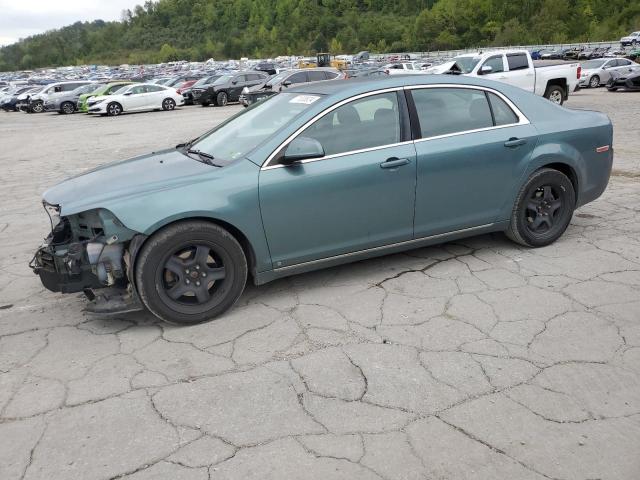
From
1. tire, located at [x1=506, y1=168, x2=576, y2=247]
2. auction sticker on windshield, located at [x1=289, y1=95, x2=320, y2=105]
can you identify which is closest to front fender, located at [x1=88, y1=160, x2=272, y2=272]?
auction sticker on windshield, located at [x1=289, y1=95, x2=320, y2=105]

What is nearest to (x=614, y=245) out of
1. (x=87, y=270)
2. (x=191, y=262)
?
(x=191, y=262)

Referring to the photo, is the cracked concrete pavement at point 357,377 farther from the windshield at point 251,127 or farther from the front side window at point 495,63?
the front side window at point 495,63

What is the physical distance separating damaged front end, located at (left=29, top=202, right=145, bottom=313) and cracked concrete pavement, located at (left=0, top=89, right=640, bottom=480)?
260 millimetres

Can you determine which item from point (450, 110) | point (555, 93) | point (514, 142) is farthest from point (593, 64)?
point (450, 110)

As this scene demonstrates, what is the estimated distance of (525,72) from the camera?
646 inches

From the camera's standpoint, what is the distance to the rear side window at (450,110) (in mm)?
4469

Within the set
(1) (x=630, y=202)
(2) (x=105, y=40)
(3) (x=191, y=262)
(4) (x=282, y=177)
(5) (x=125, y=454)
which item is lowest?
(1) (x=630, y=202)

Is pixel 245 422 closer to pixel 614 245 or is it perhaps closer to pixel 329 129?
pixel 329 129

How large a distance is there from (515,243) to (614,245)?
2.82 ft

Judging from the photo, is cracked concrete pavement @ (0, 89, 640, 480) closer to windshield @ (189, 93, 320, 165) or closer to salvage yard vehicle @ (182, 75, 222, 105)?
windshield @ (189, 93, 320, 165)

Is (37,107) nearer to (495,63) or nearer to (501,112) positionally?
(495,63)

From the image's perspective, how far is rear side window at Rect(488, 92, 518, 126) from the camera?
4.74 metres

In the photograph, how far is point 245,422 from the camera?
A: 112 inches

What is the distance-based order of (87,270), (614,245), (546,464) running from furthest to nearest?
(614,245)
(87,270)
(546,464)
